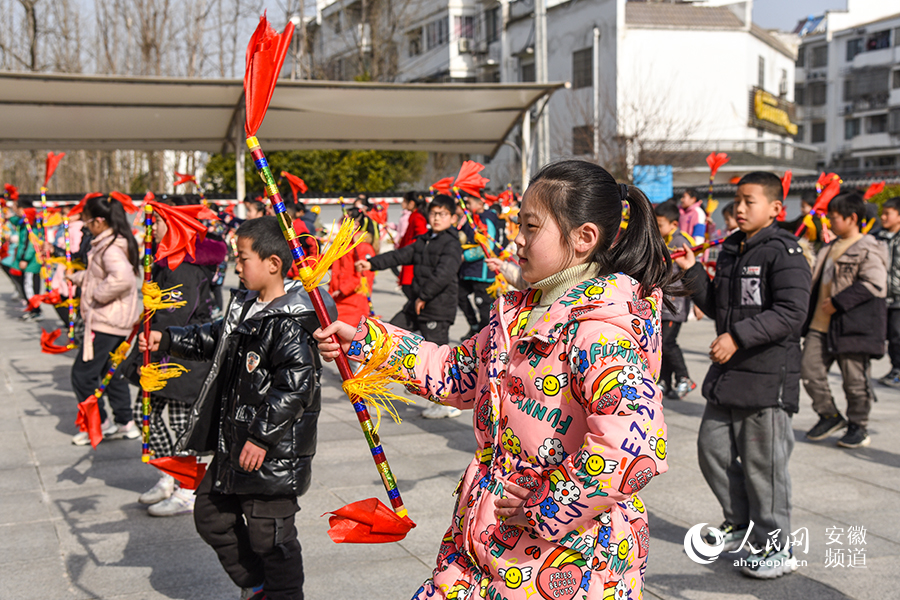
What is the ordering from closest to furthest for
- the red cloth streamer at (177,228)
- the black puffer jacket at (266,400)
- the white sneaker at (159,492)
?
the black puffer jacket at (266,400) → the red cloth streamer at (177,228) → the white sneaker at (159,492)

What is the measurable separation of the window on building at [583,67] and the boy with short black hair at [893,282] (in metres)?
27.7

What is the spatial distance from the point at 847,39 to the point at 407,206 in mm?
57598

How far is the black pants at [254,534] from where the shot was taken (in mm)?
3102

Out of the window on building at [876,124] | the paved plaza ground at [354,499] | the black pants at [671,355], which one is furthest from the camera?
the window on building at [876,124]

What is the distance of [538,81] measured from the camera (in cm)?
1316

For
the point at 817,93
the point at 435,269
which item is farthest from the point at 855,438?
the point at 817,93

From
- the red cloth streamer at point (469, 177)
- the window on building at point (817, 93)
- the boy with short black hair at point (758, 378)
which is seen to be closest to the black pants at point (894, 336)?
the boy with short black hair at point (758, 378)

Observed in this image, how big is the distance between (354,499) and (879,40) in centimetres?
6163

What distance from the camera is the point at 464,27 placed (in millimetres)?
40969

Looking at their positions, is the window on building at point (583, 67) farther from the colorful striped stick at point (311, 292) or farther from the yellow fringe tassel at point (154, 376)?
the colorful striped stick at point (311, 292)

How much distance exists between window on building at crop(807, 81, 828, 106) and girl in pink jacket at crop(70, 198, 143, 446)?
62289 millimetres

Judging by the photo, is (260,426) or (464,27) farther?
(464,27)

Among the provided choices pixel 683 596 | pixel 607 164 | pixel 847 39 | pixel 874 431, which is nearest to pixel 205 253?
pixel 683 596

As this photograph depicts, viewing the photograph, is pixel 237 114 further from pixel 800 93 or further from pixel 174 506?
pixel 800 93
